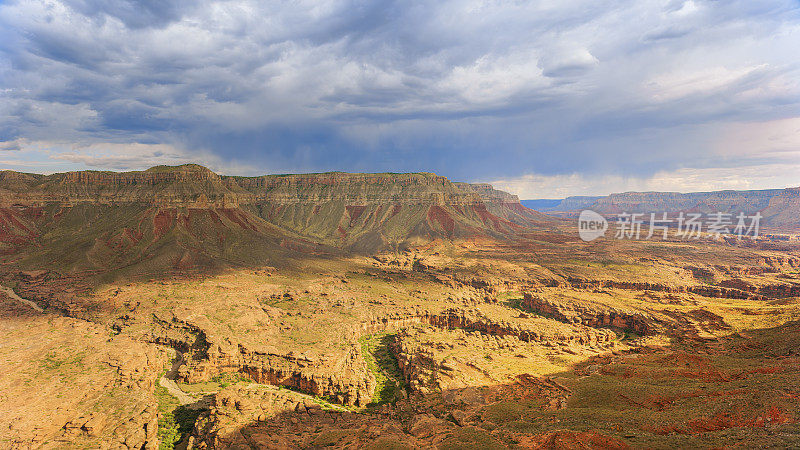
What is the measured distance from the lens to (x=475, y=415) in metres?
39.1

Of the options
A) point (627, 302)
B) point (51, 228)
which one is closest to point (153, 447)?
point (627, 302)

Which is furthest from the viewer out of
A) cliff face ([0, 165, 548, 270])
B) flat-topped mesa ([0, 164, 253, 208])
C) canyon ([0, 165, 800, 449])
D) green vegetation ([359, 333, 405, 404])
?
flat-topped mesa ([0, 164, 253, 208])

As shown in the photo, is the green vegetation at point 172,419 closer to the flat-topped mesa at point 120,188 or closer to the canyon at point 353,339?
the canyon at point 353,339

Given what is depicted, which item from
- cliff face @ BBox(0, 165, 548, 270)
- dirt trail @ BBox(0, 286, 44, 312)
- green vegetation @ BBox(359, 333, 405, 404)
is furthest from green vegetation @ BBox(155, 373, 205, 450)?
cliff face @ BBox(0, 165, 548, 270)

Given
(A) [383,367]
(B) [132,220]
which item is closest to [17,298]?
(B) [132,220]

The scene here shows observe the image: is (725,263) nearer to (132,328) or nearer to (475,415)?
(475,415)

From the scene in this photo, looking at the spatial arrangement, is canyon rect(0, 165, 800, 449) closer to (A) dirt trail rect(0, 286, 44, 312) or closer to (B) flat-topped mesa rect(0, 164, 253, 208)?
(B) flat-topped mesa rect(0, 164, 253, 208)

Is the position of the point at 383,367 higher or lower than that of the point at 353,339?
lower

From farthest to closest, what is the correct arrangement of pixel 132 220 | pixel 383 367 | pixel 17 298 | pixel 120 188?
pixel 120 188, pixel 132 220, pixel 17 298, pixel 383 367

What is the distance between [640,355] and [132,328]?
9532 cm

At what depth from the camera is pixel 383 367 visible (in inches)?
2448

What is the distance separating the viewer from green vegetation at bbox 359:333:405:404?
52.5m

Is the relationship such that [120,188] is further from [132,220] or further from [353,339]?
[353,339]

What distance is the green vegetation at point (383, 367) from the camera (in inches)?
2068
